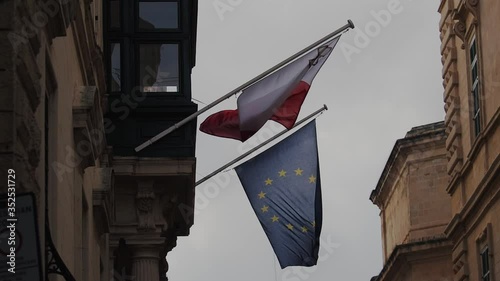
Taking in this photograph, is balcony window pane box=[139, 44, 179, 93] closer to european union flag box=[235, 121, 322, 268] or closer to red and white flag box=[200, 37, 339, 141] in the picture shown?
european union flag box=[235, 121, 322, 268]

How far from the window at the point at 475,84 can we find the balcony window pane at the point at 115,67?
762 cm

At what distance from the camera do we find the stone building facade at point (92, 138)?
13617 mm

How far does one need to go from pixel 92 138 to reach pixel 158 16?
11446 mm

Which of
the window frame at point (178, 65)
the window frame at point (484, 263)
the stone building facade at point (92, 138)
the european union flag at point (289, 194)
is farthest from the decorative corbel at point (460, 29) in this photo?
the european union flag at point (289, 194)

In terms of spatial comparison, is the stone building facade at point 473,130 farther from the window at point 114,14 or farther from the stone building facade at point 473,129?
the window at point 114,14

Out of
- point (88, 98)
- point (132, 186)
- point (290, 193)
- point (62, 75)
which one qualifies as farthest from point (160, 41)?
point (62, 75)

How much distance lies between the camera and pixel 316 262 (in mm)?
27531

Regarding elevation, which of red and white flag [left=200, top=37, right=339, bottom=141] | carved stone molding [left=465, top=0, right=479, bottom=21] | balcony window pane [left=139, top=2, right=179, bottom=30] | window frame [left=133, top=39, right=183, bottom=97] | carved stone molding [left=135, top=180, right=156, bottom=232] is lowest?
carved stone molding [left=135, top=180, right=156, bottom=232]

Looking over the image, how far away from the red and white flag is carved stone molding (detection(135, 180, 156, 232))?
14.7 ft

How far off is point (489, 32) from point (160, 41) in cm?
663

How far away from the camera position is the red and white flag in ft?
90.9

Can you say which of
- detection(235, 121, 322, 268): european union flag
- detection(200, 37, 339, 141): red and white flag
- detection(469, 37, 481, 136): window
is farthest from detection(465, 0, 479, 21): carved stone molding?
detection(235, 121, 322, 268): european union flag

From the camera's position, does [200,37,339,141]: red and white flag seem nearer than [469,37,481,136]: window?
Yes

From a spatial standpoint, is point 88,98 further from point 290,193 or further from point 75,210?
point 290,193
